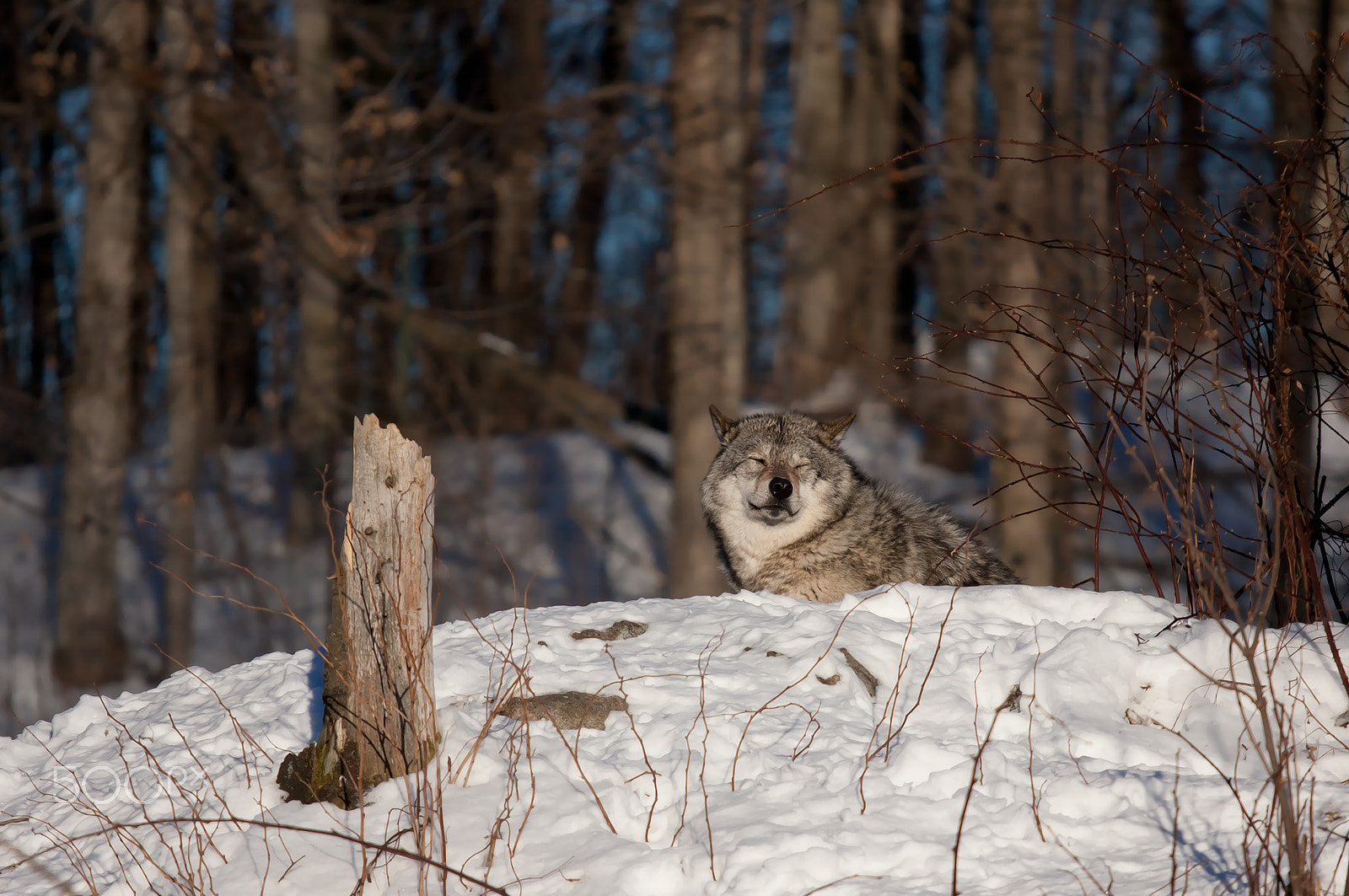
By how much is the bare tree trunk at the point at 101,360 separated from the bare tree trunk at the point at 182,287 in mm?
467

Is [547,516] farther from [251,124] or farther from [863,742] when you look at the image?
[863,742]

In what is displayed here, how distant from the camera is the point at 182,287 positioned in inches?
529

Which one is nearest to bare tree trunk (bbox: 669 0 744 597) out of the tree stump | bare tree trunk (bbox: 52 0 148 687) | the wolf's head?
→ the wolf's head

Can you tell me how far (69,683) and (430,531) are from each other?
34.6 ft

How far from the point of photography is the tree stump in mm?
4184

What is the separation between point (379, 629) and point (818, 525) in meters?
3.38

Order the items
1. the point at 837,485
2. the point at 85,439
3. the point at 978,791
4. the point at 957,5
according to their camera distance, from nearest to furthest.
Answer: the point at 978,791
the point at 837,485
the point at 85,439
the point at 957,5

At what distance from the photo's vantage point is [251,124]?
13898mm

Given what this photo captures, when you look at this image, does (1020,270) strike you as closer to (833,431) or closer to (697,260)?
(697,260)

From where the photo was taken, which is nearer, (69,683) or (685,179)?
(685,179)

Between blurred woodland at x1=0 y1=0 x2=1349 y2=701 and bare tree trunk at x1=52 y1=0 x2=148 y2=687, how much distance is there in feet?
0.12

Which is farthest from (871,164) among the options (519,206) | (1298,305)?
(1298,305)

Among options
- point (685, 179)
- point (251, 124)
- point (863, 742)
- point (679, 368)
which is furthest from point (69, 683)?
point (863, 742)
